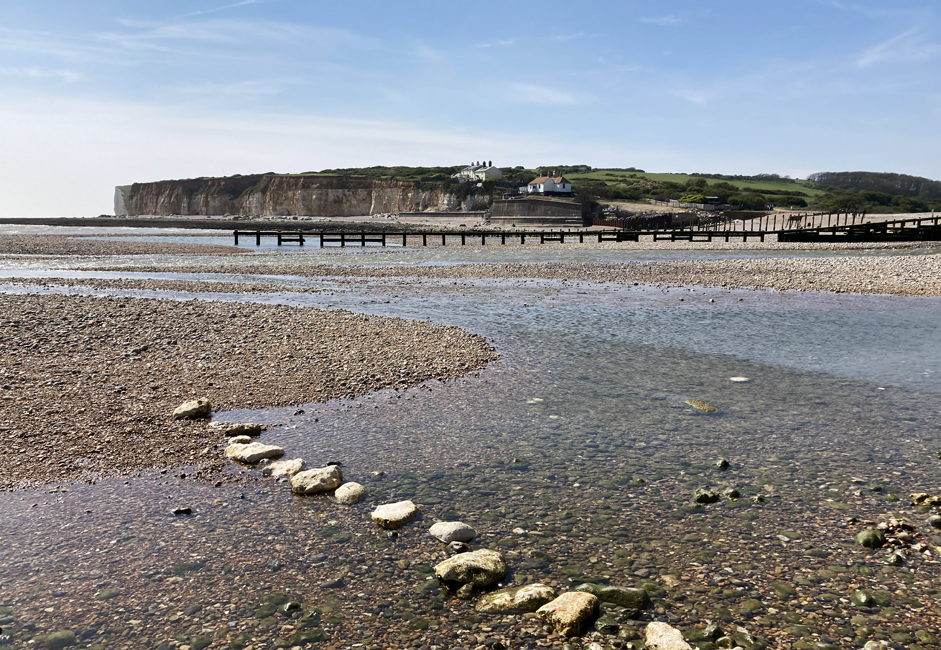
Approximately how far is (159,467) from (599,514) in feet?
18.7

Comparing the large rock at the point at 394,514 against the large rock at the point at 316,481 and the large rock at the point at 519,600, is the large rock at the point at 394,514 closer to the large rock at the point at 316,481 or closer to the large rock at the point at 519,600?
the large rock at the point at 316,481

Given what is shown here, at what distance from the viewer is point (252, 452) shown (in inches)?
352

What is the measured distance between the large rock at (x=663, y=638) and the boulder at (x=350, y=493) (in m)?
3.75

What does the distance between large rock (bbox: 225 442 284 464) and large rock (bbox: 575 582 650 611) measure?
490 centimetres

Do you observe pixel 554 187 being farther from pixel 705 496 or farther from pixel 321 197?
pixel 705 496

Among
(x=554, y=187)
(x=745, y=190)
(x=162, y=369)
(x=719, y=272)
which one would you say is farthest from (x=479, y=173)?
(x=162, y=369)

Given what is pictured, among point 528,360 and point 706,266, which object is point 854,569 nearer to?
point 528,360

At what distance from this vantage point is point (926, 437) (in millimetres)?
9711

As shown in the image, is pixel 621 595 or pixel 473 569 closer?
pixel 621 595

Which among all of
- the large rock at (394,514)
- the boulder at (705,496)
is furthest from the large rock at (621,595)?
the boulder at (705,496)

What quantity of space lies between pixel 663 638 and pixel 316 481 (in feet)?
14.7

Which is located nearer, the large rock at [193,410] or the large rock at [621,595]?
the large rock at [621,595]

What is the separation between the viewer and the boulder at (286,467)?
8477 mm

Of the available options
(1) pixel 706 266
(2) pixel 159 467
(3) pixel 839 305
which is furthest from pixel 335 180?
(2) pixel 159 467
